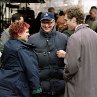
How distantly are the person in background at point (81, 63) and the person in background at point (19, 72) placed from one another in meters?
0.44

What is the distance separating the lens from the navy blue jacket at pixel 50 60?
21.5 feet

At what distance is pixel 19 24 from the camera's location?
20.6 ft

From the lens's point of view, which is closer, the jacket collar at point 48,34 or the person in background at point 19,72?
the person in background at point 19,72

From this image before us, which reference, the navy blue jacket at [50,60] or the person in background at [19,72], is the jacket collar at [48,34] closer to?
the navy blue jacket at [50,60]

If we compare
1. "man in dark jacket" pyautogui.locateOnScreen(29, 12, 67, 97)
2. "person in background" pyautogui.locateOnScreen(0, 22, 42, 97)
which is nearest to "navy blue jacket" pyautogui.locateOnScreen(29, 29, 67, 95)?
"man in dark jacket" pyautogui.locateOnScreen(29, 12, 67, 97)

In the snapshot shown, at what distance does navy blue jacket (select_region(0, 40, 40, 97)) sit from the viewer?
237 inches

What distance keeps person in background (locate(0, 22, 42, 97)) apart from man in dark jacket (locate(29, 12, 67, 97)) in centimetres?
43

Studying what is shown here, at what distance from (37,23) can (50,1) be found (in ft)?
23.4

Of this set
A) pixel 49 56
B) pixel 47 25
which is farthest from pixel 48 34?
pixel 49 56

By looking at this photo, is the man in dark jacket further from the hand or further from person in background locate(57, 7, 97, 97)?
person in background locate(57, 7, 97, 97)

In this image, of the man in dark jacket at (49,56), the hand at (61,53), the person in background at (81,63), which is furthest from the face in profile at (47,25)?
the person in background at (81,63)

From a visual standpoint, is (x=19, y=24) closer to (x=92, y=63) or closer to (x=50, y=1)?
(x=92, y=63)

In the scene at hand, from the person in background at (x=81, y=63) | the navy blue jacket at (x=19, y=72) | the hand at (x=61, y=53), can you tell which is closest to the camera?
the person in background at (x=81, y=63)

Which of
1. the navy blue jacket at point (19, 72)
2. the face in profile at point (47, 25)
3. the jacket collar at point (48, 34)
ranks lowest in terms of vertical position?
the navy blue jacket at point (19, 72)
